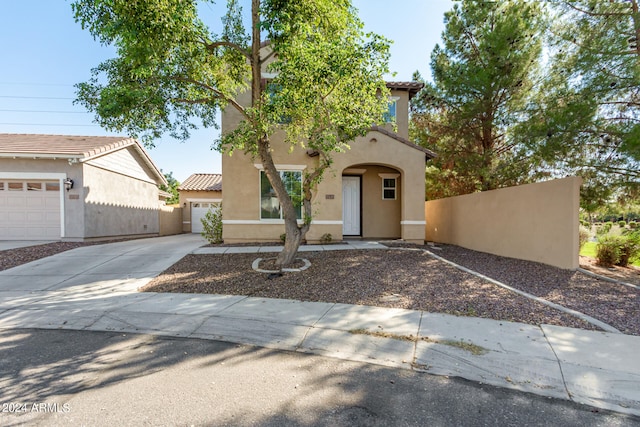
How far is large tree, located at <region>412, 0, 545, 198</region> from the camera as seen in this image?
990cm

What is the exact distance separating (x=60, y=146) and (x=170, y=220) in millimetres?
7512

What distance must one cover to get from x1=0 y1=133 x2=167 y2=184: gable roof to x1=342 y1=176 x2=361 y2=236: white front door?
1020cm

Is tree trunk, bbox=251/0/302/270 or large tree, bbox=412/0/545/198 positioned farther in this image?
large tree, bbox=412/0/545/198

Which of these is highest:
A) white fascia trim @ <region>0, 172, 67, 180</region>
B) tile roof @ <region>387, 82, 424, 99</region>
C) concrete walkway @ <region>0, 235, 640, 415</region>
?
tile roof @ <region>387, 82, 424, 99</region>

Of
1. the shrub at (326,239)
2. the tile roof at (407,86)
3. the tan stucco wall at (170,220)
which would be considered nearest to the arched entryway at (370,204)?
the shrub at (326,239)

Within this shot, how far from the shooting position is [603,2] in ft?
25.3

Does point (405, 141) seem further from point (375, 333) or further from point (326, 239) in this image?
point (375, 333)

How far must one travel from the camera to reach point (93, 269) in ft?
26.9

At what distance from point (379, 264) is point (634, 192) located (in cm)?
653

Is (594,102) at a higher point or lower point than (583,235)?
higher

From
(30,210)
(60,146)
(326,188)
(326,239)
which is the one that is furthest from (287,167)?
(30,210)

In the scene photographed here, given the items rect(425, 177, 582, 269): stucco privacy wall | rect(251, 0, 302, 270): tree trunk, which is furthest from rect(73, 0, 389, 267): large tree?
rect(425, 177, 582, 269): stucco privacy wall

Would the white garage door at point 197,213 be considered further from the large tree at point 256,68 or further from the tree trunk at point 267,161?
the tree trunk at point 267,161

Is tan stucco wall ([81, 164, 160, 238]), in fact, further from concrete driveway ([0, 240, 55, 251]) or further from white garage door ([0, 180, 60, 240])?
concrete driveway ([0, 240, 55, 251])
